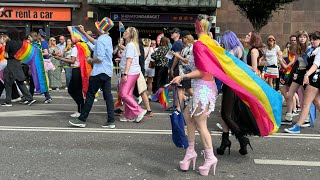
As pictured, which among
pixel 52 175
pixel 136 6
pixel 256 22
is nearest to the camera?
pixel 52 175

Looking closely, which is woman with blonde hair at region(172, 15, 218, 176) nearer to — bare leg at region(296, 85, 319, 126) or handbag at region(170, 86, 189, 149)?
handbag at region(170, 86, 189, 149)

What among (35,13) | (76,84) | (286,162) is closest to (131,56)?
(76,84)

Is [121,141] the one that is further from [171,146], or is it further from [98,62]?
[98,62]

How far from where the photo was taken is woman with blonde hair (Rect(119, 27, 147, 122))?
7.20 metres

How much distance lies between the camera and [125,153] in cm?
549

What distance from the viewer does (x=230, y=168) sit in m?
4.94

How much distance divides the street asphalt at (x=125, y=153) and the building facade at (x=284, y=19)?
17701 mm

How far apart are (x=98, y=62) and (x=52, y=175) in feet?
9.06

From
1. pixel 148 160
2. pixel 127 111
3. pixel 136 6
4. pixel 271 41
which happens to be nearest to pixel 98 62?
pixel 127 111

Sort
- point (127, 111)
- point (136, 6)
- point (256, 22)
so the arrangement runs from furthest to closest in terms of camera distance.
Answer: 1. point (136, 6)
2. point (256, 22)
3. point (127, 111)

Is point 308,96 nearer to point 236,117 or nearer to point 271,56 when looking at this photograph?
point 236,117

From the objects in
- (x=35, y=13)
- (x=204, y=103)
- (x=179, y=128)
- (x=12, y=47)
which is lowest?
(x=179, y=128)

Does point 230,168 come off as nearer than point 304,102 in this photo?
Yes

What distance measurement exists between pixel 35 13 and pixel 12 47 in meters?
15.7
